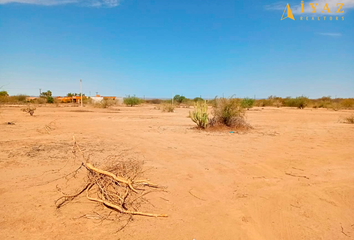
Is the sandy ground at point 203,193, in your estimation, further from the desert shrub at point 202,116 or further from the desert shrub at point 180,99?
the desert shrub at point 180,99

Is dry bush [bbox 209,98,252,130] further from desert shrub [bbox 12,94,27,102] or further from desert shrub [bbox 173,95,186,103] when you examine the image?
desert shrub [bbox 12,94,27,102]

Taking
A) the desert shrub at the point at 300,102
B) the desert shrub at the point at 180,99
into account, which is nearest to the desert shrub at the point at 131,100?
the desert shrub at the point at 180,99

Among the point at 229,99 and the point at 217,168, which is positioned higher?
the point at 229,99

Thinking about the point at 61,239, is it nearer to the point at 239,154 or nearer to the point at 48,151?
→ the point at 48,151

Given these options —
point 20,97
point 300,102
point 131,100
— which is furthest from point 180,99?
point 20,97

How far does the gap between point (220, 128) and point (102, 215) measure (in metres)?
10.2

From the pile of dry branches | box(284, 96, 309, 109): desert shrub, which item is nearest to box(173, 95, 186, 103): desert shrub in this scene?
box(284, 96, 309, 109): desert shrub

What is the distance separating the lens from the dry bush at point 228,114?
13.5 metres

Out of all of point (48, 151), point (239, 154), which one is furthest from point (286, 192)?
point (48, 151)

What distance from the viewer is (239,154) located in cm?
762

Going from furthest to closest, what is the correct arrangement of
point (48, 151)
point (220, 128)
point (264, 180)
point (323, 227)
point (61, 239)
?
point (220, 128)
point (48, 151)
point (264, 180)
point (323, 227)
point (61, 239)

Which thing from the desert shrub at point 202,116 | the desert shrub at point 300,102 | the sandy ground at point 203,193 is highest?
the desert shrub at point 300,102

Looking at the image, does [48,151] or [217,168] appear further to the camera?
[48,151]

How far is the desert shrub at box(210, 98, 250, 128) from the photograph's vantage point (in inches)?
532
